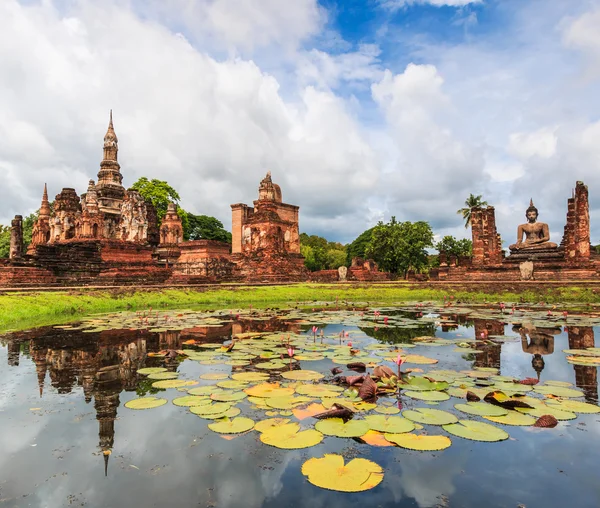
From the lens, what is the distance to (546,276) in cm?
2267

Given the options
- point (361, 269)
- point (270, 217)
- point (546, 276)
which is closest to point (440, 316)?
point (546, 276)

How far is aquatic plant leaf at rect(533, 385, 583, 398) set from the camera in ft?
15.0

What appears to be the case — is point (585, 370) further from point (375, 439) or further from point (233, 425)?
point (233, 425)

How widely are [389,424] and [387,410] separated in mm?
404

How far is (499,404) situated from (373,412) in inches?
50.2

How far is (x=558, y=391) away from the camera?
4.68m

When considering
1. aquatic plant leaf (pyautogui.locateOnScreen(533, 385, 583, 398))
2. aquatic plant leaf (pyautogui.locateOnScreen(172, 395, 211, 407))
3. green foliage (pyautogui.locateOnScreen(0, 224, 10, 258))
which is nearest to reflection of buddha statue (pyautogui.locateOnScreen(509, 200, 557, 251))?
aquatic plant leaf (pyautogui.locateOnScreen(533, 385, 583, 398))

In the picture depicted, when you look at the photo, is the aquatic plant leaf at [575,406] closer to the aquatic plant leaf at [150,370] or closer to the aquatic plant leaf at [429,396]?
the aquatic plant leaf at [429,396]

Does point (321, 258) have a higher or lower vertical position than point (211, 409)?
higher

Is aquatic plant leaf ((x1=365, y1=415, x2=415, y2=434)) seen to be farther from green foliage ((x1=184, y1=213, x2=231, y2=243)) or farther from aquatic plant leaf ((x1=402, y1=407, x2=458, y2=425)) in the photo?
green foliage ((x1=184, y1=213, x2=231, y2=243))

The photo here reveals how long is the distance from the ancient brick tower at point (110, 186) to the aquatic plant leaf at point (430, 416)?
3918cm

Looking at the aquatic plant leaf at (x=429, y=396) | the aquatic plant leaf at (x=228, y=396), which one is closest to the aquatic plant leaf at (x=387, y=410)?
the aquatic plant leaf at (x=429, y=396)

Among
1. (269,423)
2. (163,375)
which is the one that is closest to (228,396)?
(269,423)

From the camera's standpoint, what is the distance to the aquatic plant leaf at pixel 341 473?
9.08 ft
